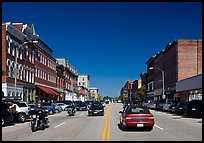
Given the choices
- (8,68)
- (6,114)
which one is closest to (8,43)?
(8,68)

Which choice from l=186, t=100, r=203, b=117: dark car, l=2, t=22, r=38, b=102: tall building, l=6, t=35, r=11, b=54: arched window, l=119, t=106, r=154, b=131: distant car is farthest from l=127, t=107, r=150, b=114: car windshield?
l=6, t=35, r=11, b=54: arched window

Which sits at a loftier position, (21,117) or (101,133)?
(101,133)

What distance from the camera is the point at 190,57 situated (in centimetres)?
6794

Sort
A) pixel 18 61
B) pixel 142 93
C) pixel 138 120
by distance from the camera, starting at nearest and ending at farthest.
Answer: pixel 138 120
pixel 18 61
pixel 142 93

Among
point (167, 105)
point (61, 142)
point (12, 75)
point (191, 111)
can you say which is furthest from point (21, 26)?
point (61, 142)

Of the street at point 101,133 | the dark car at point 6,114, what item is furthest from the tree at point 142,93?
the dark car at point 6,114

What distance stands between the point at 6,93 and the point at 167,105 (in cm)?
2201

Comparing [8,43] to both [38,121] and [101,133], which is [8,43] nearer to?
[38,121]

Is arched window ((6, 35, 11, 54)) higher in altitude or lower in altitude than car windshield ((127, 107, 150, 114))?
higher

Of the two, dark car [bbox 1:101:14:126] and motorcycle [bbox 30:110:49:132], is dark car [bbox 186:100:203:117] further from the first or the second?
dark car [bbox 1:101:14:126]

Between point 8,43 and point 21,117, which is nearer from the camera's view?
point 21,117

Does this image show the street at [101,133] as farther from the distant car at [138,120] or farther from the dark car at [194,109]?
the dark car at [194,109]

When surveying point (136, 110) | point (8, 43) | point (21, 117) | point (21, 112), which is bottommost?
point (21, 117)

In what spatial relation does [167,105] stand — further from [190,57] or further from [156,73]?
[156,73]
